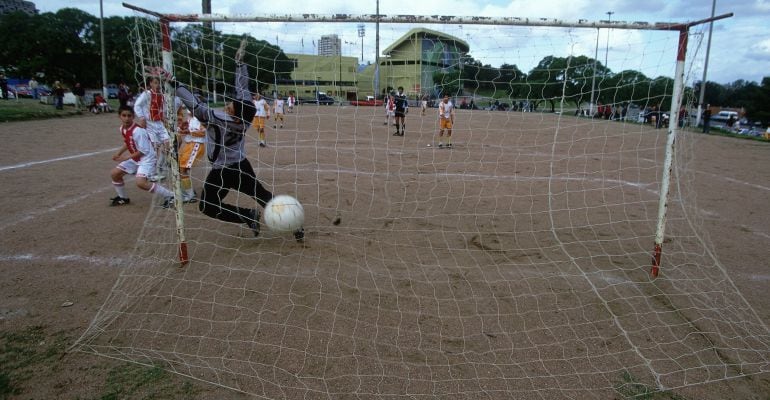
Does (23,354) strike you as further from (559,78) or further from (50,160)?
(50,160)

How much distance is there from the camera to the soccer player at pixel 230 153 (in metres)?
4.54

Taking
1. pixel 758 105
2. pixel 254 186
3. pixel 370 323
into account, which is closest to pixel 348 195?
pixel 254 186

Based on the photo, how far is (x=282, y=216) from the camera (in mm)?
4863

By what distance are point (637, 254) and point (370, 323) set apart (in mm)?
3432

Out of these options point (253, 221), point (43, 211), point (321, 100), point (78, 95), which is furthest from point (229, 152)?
point (78, 95)

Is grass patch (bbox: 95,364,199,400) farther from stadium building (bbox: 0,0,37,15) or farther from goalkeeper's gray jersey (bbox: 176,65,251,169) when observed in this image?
stadium building (bbox: 0,0,37,15)

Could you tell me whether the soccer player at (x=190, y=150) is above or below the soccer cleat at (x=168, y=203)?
above

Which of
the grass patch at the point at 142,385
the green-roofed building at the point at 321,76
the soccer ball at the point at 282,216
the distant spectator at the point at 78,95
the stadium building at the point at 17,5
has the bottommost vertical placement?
the grass patch at the point at 142,385

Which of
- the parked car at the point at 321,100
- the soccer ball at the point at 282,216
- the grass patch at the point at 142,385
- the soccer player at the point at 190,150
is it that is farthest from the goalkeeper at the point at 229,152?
the grass patch at the point at 142,385

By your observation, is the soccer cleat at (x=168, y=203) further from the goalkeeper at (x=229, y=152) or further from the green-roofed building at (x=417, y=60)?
the green-roofed building at (x=417, y=60)

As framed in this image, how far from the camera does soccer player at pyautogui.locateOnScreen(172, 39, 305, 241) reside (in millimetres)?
4539

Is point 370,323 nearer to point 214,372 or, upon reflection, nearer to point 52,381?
point 214,372

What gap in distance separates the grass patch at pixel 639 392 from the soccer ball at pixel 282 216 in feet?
11.2

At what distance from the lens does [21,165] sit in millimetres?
8992
